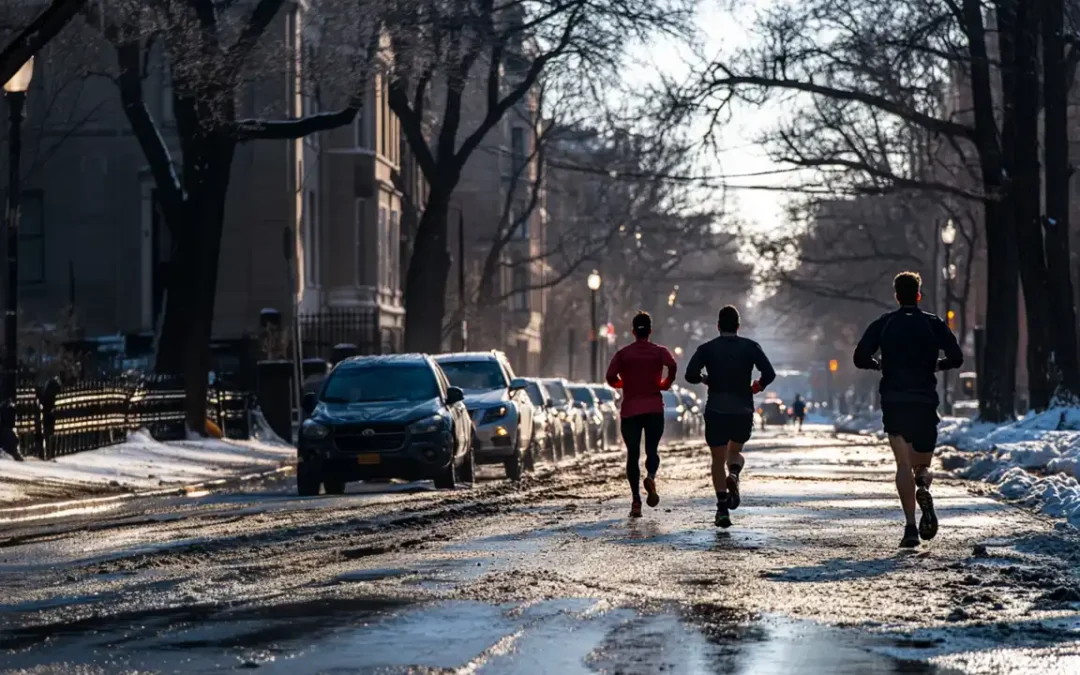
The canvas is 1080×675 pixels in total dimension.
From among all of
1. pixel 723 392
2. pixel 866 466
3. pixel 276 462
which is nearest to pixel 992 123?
pixel 866 466

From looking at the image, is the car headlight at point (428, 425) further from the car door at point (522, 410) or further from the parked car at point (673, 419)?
the parked car at point (673, 419)

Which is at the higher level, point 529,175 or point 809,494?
point 529,175

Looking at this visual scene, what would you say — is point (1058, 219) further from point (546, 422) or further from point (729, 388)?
point (729, 388)

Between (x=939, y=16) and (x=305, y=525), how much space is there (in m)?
22.0

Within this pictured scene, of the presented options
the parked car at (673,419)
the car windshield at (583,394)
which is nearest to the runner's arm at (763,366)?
the car windshield at (583,394)

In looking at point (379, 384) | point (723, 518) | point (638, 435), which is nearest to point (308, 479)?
point (379, 384)

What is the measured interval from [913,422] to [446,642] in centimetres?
713

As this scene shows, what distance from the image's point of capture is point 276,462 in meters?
36.0

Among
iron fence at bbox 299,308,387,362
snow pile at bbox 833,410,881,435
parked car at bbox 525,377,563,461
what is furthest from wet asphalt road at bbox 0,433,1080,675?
snow pile at bbox 833,410,881,435

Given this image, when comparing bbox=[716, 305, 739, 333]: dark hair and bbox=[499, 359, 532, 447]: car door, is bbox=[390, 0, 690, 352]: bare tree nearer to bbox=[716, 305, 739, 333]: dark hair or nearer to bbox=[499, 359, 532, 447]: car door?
bbox=[499, 359, 532, 447]: car door

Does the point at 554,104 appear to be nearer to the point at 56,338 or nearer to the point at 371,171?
the point at 371,171

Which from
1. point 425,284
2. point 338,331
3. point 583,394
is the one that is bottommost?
point 583,394

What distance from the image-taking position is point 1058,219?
131 feet

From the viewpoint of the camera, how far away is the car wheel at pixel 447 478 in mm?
25766
